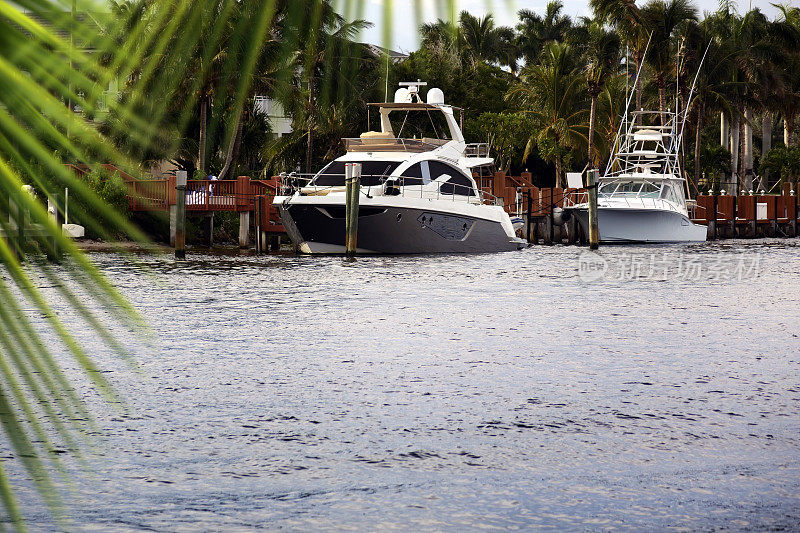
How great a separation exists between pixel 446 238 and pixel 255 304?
1379 centimetres

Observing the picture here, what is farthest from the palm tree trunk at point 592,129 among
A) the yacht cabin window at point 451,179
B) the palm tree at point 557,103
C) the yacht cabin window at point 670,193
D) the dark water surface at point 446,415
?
the dark water surface at point 446,415

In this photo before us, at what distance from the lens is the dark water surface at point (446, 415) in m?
6.39

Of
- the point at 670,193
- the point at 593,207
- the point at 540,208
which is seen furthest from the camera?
the point at 540,208

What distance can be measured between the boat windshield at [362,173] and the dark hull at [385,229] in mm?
1083

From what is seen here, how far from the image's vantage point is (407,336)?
15406mm

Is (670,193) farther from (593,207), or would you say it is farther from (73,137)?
(73,137)

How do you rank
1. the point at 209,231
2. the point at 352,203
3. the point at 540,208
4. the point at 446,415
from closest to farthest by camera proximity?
1. the point at 446,415
2. the point at 352,203
3. the point at 209,231
4. the point at 540,208

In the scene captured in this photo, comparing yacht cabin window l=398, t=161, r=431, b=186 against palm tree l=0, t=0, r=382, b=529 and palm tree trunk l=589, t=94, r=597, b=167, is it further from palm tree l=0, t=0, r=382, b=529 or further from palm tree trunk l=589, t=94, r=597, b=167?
palm tree l=0, t=0, r=382, b=529

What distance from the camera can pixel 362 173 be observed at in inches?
1273

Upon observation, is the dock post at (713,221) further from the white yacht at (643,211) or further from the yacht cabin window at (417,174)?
the yacht cabin window at (417,174)

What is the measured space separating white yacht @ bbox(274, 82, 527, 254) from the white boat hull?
8.38 metres

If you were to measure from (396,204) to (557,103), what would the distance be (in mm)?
29579

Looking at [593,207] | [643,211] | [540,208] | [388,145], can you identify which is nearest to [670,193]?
[643,211]

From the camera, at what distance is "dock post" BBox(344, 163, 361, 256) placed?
30219 millimetres
